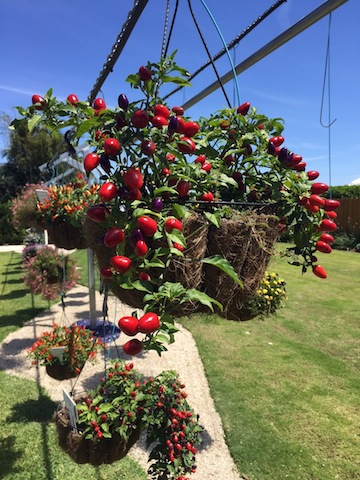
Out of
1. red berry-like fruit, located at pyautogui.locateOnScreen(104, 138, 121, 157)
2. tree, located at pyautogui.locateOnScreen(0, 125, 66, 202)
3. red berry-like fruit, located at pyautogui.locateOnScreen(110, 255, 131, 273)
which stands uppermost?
tree, located at pyautogui.locateOnScreen(0, 125, 66, 202)

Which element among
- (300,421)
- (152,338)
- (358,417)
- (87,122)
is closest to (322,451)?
(300,421)

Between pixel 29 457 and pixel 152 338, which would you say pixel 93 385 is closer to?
pixel 29 457

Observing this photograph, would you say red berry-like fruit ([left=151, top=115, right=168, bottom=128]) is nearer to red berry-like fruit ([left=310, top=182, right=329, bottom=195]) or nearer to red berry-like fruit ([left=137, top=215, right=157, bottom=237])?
red berry-like fruit ([left=137, top=215, right=157, bottom=237])

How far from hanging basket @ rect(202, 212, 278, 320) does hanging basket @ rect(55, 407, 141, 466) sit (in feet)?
3.46

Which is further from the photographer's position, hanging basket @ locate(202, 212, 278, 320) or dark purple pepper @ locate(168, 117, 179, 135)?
hanging basket @ locate(202, 212, 278, 320)

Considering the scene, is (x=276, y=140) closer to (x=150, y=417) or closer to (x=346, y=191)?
(x=150, y=417)

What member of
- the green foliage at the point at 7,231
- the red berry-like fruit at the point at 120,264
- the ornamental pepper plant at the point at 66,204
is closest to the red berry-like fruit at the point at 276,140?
the red berry-like fruit at the point at 120,264

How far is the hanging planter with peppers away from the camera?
3.61 ft

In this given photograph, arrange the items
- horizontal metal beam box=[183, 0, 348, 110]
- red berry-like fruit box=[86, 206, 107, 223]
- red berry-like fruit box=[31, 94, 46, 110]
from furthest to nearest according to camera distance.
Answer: horizontal metal beam box=[183, 0, 348, 110], red berry-like fruit box=[31, 94, 46, 110], red berry-like fruit box=[86, 206, 107, 223]

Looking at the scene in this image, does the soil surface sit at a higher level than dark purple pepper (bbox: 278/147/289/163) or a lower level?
lower

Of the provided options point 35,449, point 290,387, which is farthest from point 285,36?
point 290,387

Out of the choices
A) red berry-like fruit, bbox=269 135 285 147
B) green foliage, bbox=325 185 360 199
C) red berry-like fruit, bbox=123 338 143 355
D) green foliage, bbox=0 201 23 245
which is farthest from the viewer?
green foliage, bbox=0 201 23 245

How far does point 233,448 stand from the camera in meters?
3.46

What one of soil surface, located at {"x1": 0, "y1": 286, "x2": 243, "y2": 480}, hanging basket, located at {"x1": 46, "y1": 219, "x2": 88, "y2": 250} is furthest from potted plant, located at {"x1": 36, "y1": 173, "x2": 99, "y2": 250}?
soil surface, located at {"x1": 0, "y1": 286, "x2": 243, "y2": 480}
